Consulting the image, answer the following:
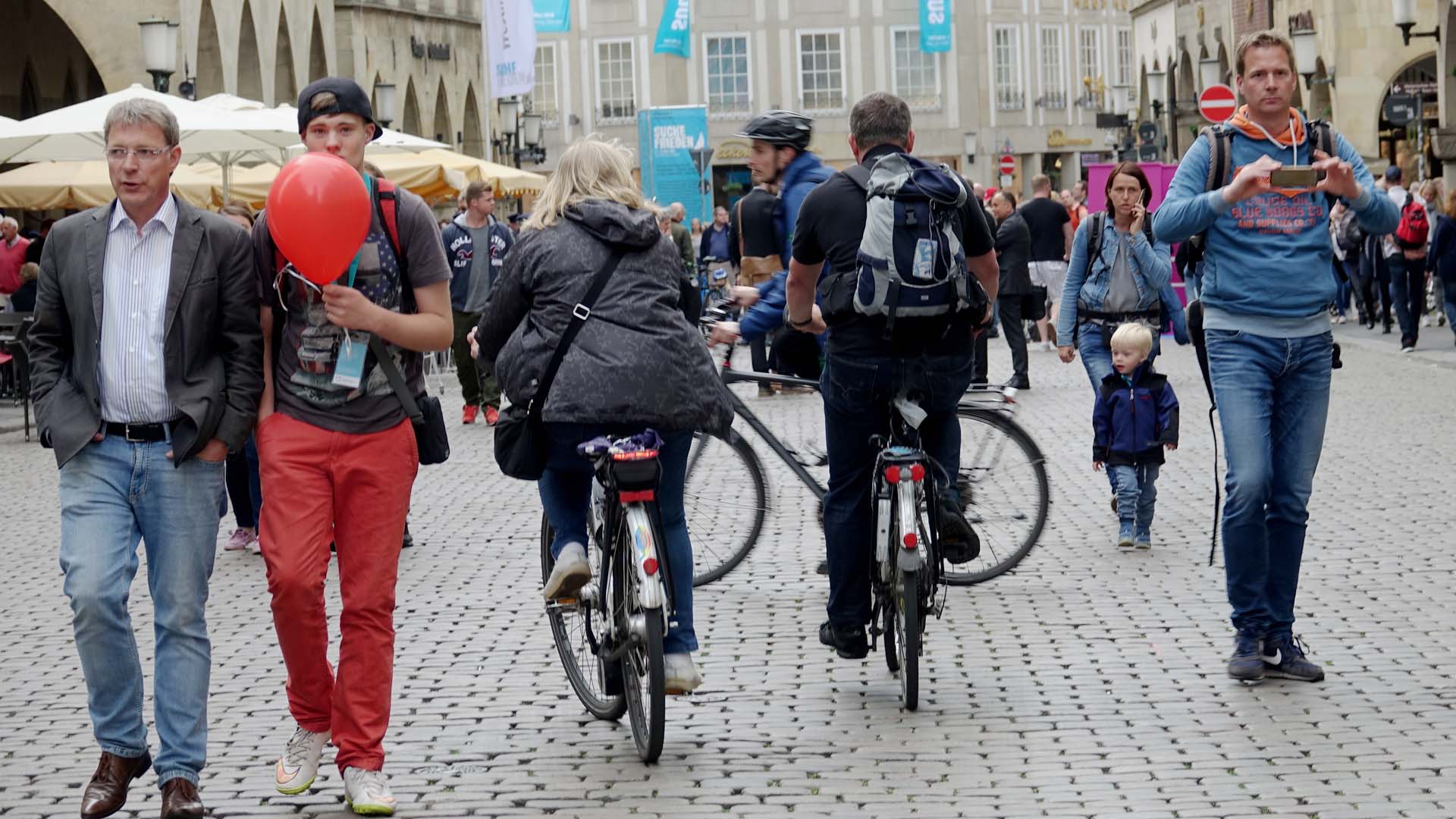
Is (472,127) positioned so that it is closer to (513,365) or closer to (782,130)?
(782,130)

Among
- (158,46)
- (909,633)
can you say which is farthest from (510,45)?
(909,633)

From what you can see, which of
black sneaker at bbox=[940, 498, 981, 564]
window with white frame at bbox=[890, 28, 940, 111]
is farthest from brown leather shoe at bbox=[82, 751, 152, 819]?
window with white frame at bbox=[890, 28, 940, 111]

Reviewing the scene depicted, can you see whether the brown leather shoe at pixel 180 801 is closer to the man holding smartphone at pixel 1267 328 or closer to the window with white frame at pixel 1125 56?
the man holding smartphone at pixel 1267 328

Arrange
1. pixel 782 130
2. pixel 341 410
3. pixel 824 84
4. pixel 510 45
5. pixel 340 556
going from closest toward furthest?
1. pixel 341 410
2. pixel 340 556
3. pixel 782 130
4. pixel 510 45
5. pixel 824 84

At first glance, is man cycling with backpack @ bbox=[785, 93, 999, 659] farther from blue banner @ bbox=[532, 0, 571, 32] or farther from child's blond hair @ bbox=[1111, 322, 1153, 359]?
blue banner @ bbox=[532, 0, 571, 32]

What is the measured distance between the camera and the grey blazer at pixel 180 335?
17.5ft

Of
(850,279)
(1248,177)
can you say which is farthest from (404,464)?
(1248,177)

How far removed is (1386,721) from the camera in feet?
20.6

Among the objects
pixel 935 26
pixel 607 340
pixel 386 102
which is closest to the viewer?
pixel 607 340

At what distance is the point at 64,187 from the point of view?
2208 cm

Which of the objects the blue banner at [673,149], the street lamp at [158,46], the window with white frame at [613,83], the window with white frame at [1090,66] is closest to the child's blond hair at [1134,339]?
the street lamp at [158,46]

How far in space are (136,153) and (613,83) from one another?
72.5 m

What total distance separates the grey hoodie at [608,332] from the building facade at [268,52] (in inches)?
973

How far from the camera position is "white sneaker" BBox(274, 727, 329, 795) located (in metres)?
5.62
